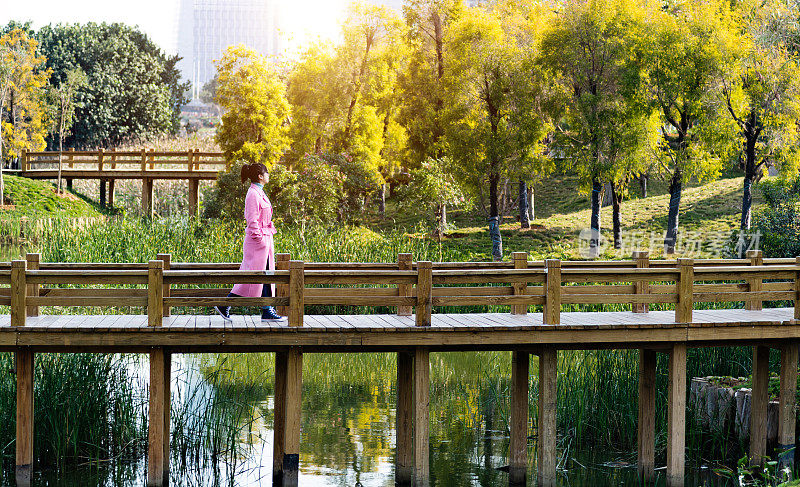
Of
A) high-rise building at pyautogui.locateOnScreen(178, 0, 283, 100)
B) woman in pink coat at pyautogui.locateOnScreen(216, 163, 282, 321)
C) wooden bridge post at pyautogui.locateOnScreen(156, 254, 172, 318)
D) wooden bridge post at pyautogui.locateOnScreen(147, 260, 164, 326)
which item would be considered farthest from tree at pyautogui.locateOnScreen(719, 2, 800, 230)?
high-rise building at pyautogui.locateOnScreen(178, 0, 283, 100)

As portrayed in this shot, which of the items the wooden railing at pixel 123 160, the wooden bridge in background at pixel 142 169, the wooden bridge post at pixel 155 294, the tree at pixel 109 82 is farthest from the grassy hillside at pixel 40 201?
the wooden bridge post at pixel 155 294

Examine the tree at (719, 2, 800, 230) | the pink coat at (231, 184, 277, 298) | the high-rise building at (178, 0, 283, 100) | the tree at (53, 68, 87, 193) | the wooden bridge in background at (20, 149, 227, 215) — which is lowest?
the pink coat at (231, 184, 277, 298)

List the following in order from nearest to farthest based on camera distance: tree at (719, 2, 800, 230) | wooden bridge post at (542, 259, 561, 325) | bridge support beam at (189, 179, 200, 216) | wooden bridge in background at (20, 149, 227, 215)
→ wooden bridge post at (542, 259, 561, 325) < tree at (719, 2, 800, 230) < bridge support beam at (189, 179, 200, 216) < wooden bridge in background at (20, 149, 227, 215)

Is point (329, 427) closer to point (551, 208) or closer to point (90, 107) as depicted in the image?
point (551, 208)

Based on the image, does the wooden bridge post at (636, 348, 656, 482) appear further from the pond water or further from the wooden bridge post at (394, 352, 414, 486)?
the wooden bridge post at (394, 352, 414, 486)

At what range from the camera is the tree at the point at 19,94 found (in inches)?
1716

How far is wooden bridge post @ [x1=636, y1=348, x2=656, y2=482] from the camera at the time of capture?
1170 centimetres

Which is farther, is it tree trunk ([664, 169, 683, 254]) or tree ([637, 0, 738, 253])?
tree trunk ([664, 169, 683, 254])

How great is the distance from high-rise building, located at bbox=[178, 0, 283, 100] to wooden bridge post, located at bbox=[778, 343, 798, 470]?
173507 millimetres

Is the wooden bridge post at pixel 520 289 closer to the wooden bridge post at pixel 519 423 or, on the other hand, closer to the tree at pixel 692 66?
the wooden bridge post at pixel 519 423

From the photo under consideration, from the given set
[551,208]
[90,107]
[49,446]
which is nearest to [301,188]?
[551,208]

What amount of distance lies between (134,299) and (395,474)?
146 inches

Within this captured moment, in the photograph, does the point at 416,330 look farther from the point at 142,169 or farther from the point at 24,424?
the point at 142,169

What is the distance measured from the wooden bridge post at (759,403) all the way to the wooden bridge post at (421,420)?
4068 mm
